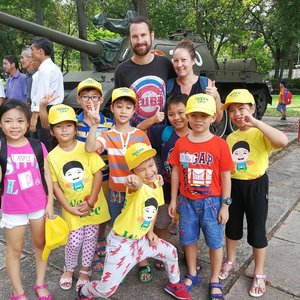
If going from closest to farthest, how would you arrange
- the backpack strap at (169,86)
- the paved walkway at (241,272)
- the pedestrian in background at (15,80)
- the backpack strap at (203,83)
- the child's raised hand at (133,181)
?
the child's raised hand at (133,181) < the paved walkway at (241,272) < the backpack strap at (203,83) < the backpack strap at (169,86) < the pedestrian in background at (15,80)

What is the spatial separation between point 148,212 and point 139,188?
0.54ft

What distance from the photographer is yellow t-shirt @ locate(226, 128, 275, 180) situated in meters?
2.53

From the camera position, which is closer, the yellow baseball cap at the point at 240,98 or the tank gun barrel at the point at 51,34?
the yellow baseball cap at the point at 240,98

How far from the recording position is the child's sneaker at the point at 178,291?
97.7 inches

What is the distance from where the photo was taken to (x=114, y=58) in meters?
7.38

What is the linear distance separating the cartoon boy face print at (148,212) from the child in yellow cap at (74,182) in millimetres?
517

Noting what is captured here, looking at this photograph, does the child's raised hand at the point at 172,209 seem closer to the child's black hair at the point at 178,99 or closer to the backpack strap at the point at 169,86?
the child's black hair at the point at 178,99

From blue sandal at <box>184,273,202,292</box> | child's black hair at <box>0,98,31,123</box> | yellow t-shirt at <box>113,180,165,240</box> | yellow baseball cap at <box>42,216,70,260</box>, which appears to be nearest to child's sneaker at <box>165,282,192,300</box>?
blue sandal at <box>184,273,202,292</box>

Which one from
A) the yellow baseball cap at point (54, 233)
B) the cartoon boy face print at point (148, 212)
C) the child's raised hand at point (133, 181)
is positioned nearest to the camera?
the child's raised hand at point (133, 181)

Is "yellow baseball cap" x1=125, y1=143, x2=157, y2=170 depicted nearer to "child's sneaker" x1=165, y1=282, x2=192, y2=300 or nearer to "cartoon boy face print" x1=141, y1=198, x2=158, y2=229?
"cartoon boy face print" x1=141, y1=198, x2=158, y2=229

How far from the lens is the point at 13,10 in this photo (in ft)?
67.1

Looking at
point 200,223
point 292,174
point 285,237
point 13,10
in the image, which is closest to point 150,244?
point 200,223

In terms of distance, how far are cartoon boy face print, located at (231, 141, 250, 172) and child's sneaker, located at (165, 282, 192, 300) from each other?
0.91m

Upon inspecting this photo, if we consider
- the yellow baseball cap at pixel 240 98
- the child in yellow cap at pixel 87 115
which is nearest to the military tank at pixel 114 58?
the child in yellow cap at pixel 87 115
